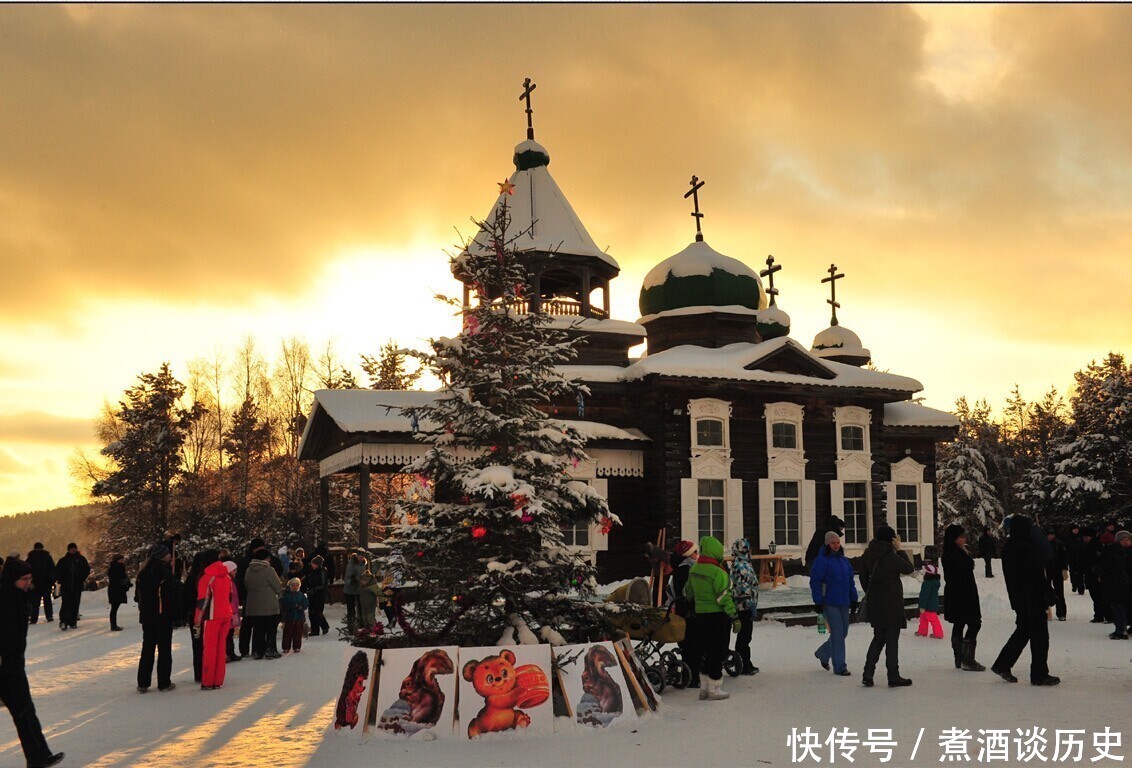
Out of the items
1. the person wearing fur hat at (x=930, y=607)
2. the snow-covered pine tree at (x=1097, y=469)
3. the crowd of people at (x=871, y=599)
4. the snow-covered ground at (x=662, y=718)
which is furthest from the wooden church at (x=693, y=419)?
the snow-covered pine tree at (x=1097, y=469)

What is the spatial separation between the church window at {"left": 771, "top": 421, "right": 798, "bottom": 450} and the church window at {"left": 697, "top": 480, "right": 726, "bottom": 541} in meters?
2.15

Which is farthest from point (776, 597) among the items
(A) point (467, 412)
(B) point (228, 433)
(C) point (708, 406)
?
(B) point (228, 433)

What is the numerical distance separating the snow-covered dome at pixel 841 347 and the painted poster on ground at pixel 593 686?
29711 millimetres

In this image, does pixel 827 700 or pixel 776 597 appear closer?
pixel 827 700

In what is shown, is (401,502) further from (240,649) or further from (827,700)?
(240,649)

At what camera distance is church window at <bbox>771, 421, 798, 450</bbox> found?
25.9 meters

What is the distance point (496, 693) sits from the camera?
340 inches

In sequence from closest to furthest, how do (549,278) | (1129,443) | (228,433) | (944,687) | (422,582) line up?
(422,582) < (944,687) < (549,278) < (1129,443) < (228,433)

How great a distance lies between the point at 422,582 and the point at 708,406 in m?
16.1

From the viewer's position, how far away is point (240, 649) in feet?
47.2

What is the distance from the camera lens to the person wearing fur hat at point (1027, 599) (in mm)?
10438

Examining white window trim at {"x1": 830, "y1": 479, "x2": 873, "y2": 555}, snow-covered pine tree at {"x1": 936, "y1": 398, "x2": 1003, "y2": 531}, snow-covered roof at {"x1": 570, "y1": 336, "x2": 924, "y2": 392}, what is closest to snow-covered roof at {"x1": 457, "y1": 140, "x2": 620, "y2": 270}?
snow-covered roof at {"x1": 570, "y1": 336, "x2": 924, "y2": 392}

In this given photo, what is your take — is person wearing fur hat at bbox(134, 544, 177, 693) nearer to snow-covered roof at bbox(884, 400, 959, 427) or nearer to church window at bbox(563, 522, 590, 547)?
church window at bbox(563, 522, 590, 547)

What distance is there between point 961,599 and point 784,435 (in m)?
14.3
